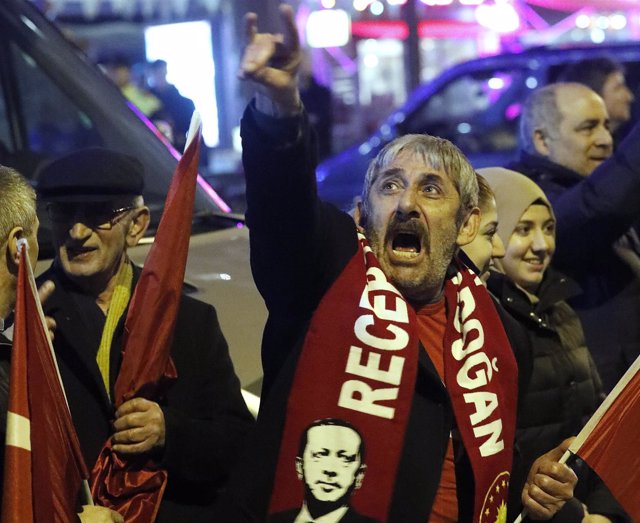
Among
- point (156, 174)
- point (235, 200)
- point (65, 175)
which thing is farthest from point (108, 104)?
point (235, 200)

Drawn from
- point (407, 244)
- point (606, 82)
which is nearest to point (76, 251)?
point (407, 244)

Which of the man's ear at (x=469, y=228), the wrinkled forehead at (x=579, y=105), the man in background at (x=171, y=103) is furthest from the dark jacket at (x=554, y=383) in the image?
the man in background at (x=171, y=103)

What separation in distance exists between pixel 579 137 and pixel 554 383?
4.64ft

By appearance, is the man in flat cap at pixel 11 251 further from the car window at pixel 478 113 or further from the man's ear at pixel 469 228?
the car window at pixel 478 113

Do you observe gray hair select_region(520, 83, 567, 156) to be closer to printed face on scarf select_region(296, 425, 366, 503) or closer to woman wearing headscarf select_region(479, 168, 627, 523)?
woman wearing headscarf select_region(479, 168, 627, 523)

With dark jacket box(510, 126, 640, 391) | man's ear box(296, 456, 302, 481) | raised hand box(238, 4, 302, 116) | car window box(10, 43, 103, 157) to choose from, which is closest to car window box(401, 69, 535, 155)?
car window box(10, 43, 103, 157)

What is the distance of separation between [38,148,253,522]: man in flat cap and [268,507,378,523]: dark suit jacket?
470mm

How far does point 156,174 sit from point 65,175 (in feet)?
4.68

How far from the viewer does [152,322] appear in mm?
3404

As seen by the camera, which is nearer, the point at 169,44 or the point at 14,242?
the point at 14,242

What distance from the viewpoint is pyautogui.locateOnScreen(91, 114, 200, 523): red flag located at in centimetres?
340

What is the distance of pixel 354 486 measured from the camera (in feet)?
10.3

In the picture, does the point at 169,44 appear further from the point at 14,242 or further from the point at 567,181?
the point at 14,242

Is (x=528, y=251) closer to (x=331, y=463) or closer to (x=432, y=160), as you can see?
(x=432, y=160)
